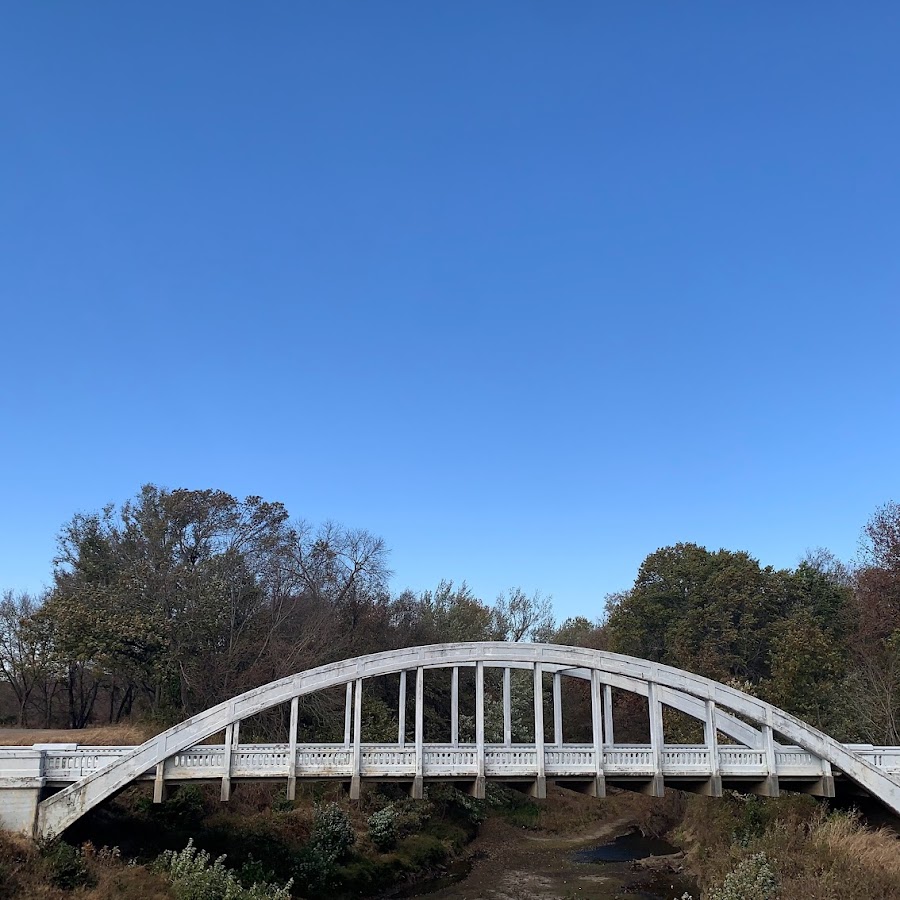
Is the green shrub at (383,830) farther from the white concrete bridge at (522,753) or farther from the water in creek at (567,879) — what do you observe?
the white concrete bridge at (522,753)

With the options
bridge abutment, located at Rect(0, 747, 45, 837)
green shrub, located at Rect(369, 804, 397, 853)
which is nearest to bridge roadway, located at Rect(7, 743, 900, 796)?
bridge abutment, located at Rect(0, 747, 45, 837)

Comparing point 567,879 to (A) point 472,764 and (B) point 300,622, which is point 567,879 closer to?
(A) point 472,764

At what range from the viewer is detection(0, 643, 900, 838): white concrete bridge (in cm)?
2231

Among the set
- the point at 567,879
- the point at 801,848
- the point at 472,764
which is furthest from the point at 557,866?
the point at 472,764

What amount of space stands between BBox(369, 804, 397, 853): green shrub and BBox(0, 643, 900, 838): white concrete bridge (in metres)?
6.03

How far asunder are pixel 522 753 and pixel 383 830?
887cm

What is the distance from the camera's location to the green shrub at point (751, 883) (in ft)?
67.6

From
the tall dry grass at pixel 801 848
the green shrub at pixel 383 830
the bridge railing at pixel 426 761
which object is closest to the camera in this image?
the tall dry grass at pixel 801 848

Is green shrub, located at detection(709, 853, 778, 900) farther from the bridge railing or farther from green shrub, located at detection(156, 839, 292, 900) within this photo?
green shrub, located at detection(156, 839, 292, 900)

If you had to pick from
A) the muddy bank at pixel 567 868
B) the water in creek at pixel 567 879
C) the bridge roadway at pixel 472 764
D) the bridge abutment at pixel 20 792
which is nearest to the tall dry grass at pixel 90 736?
the bridge roadway at pixel 472 764

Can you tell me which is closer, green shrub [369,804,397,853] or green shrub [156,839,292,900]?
green shrub [156,839,292,900]

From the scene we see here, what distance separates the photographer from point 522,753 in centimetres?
2400

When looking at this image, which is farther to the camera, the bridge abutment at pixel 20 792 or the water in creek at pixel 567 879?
the water in creek at pixel 567 879

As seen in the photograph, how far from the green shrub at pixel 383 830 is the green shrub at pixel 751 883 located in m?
12.2
